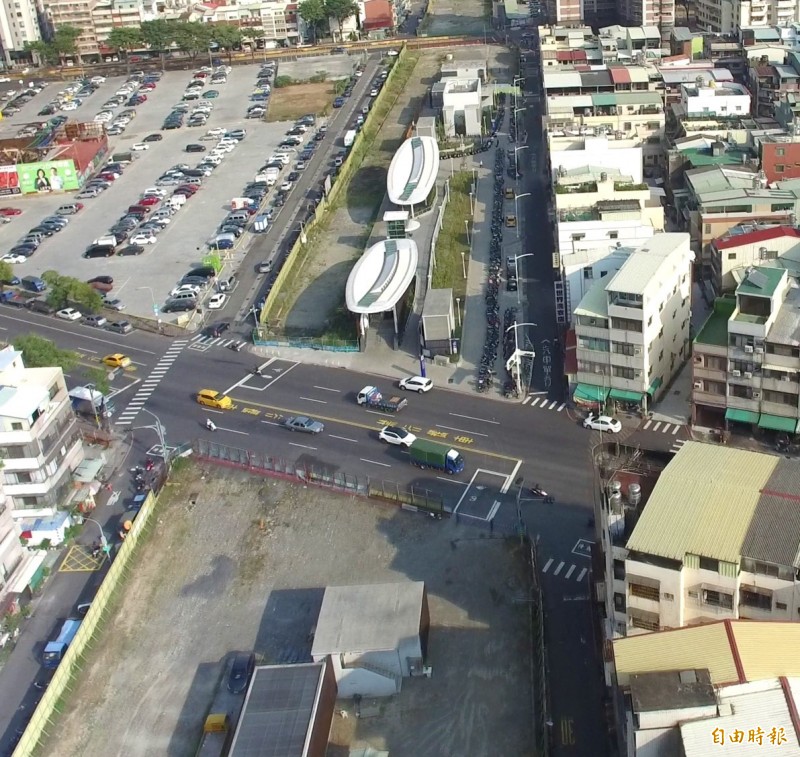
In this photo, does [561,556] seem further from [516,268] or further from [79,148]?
[79,148]

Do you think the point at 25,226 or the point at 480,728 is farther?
the point at 25,226

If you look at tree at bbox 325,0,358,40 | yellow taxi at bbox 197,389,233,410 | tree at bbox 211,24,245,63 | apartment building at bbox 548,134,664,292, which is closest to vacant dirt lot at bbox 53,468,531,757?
yellow taxi at bbox 197,389,233,410

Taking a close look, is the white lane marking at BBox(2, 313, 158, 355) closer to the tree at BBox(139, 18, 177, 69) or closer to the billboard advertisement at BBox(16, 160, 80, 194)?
the billboard advertisement at BBox(16, 160, 80, 194)

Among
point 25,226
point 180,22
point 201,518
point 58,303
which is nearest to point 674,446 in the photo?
point 201,518

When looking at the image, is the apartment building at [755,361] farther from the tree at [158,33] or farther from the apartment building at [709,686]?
the tree at [158,33]

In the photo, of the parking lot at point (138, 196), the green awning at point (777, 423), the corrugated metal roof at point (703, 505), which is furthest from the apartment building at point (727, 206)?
the parking lot at point (138, 196)

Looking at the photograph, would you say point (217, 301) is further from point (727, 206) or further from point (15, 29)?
point (15, 29)
